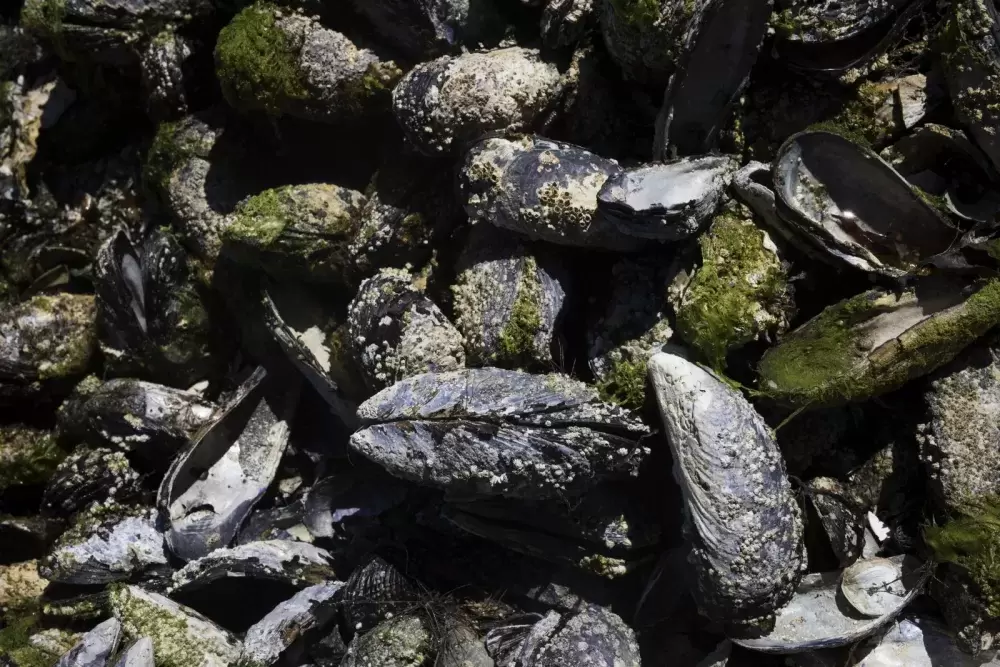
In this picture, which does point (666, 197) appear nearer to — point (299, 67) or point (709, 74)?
point (709, 74)

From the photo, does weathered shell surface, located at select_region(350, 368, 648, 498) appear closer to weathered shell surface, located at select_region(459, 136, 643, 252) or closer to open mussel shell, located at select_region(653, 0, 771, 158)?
weathered shell surface, located at select_region(459, 136, 643, 252)

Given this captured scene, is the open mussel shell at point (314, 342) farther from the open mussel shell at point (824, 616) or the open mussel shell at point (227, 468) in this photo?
the open mussel shell at point (824, 616)

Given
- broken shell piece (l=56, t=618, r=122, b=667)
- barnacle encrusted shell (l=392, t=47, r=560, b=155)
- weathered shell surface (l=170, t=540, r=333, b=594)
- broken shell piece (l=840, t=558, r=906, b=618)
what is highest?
barnacle encrusted shell (l=392, t=47, r=560, b=155)

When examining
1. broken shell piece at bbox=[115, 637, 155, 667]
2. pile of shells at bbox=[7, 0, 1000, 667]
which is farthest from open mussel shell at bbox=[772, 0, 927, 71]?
broken shell piece at bbox=[115, 637, 155, 667]

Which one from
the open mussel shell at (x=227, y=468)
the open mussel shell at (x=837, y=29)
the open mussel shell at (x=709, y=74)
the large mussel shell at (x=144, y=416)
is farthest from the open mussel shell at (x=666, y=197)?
the large mussel shell at (x=144, y=416)

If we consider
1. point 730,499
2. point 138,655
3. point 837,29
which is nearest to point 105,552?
point 138,655
